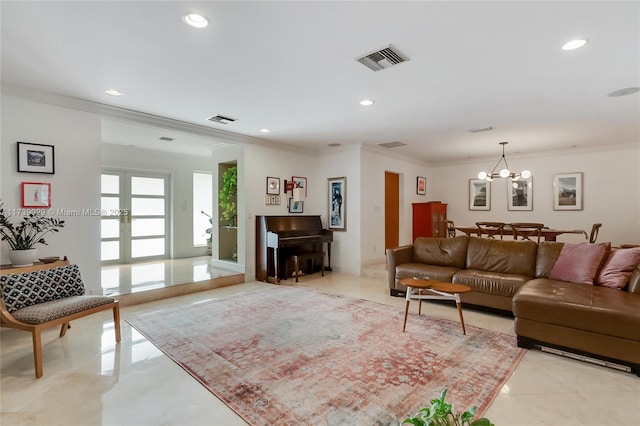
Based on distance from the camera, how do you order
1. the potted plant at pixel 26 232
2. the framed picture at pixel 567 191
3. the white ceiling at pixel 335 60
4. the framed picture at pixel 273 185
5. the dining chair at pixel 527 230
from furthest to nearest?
the framed picture at pixel 567 191 < the framed picture at pixel 273 185 < the dining chair at pixel 527 230 < the potted plant at pixel 26 232 < the white ceiling at pixel 335 60

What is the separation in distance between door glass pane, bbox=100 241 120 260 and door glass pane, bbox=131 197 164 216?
2.48 feet

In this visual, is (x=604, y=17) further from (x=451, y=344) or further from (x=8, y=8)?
(x=8, y=8)

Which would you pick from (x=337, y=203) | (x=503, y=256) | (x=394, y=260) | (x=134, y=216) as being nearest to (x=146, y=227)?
(x=134, y=216)

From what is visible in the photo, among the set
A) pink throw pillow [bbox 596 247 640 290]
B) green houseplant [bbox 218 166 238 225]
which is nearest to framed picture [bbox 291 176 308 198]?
green houseplant [bbox 218 166 238 225]

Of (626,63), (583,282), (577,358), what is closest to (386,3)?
(626,63)

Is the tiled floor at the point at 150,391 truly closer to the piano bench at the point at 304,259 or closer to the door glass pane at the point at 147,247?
the piano bench at the point at 304,259

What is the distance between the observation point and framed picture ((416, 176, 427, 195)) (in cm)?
813

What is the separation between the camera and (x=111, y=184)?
21.7ft

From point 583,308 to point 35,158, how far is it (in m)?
5.65

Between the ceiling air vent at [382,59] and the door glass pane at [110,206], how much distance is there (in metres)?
6.21

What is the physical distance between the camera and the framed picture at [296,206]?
21.2 ft

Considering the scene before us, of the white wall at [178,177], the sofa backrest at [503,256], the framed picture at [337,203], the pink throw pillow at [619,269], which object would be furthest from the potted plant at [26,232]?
the pink throw pillow at [619,269]

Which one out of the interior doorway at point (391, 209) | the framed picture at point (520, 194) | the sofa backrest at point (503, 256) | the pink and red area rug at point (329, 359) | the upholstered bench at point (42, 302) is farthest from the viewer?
the interior doorway at point (391, 209)

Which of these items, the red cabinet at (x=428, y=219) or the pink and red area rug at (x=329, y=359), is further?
the red cabinet at (x=428, y=219)
